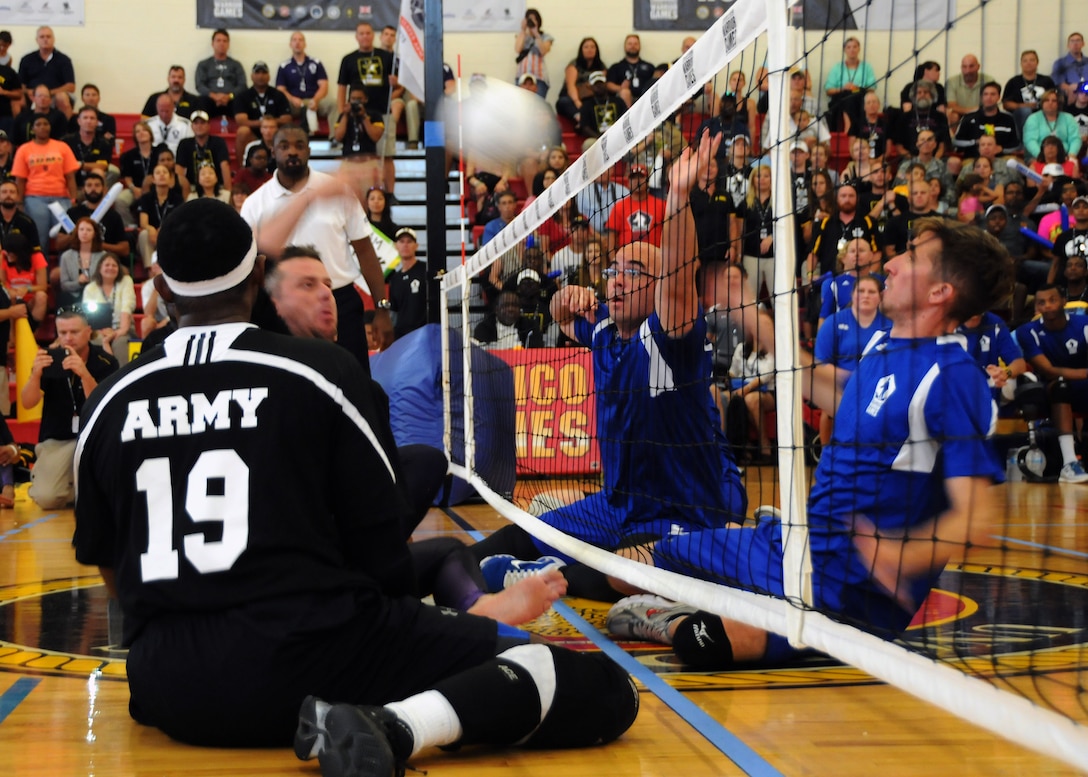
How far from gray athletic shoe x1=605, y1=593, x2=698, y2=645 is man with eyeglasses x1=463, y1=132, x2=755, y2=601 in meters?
0.36

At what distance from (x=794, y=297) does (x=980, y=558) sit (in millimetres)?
3382

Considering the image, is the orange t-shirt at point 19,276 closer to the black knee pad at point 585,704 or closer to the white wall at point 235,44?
the white wall at point 235,44

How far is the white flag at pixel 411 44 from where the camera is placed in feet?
28.1

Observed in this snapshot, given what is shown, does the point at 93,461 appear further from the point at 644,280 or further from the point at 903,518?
the point at 644,280

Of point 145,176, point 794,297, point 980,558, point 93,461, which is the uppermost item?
point 145,176

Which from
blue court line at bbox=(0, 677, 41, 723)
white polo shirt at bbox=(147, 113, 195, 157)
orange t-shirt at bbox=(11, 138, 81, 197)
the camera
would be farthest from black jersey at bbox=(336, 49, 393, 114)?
blue court line at bbox=(0, 677, 41, 723)

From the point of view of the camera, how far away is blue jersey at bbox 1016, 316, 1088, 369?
1016cm

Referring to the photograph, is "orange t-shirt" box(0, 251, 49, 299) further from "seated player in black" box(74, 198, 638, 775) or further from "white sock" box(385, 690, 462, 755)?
"white sock" box(385, 690, 462, 755)

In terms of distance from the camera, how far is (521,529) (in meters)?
5.16

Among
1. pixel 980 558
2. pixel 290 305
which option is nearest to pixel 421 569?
pixel 290 305

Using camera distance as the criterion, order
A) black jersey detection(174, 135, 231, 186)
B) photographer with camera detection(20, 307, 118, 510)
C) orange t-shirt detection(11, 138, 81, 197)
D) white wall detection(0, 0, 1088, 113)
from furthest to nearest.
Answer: white wall detection(0, 0, 1088, 113), black jersey detection(174, 135, 231, 186), orange t-shirt detection(11, 138, 81, 197), photographer with camera detection(20, 307, 118, 510)

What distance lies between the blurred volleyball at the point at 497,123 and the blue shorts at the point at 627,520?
4.02 metres

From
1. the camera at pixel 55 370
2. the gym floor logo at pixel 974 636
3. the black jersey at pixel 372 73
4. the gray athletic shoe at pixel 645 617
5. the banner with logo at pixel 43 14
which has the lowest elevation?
the gym floor logo at pixel 974 636

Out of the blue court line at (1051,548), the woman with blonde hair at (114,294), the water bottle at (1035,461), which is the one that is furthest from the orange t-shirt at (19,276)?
the water bottle at (1035,461)
